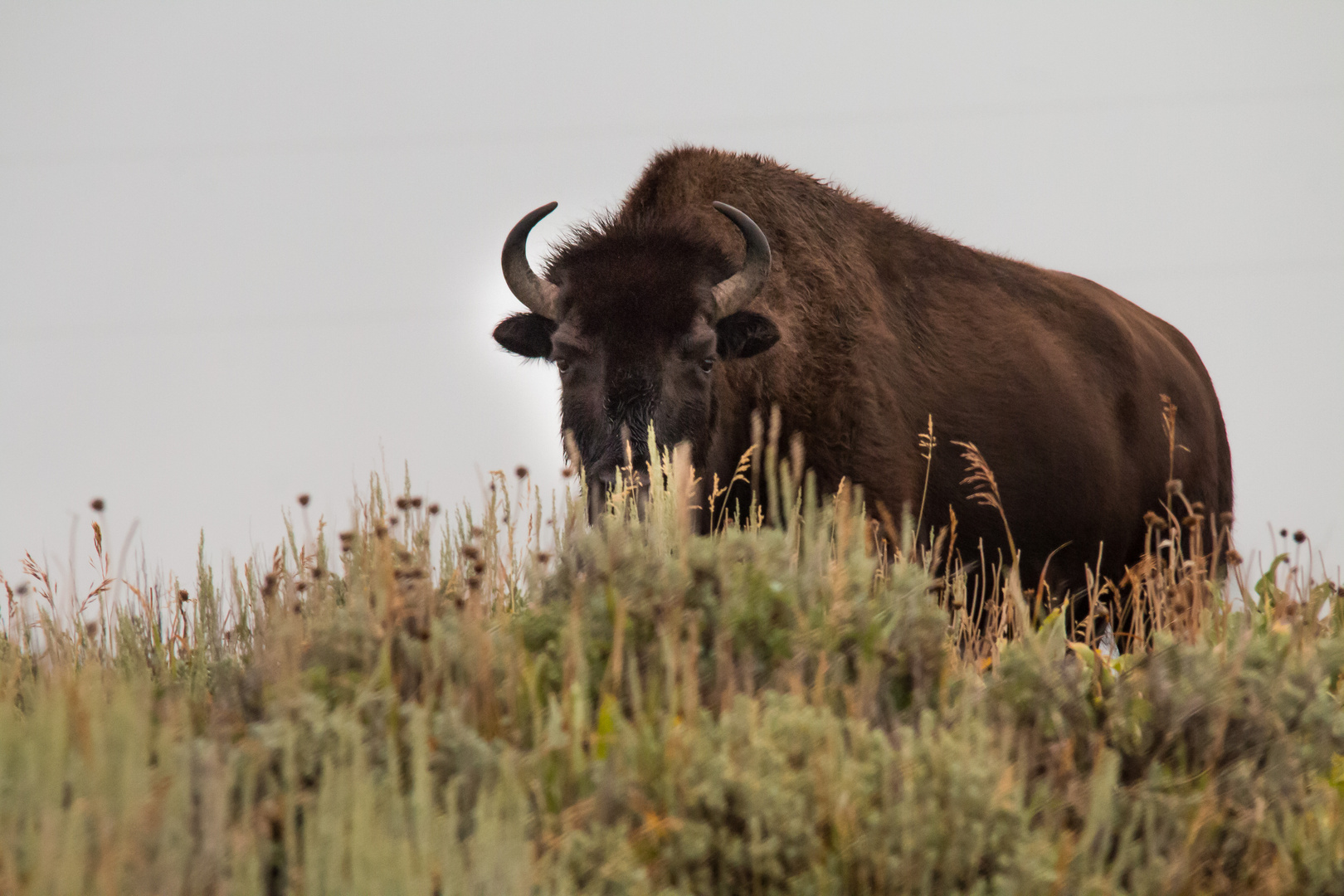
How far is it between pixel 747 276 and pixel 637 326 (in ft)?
2.66

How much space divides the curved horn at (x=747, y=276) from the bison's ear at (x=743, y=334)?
60 millimetres

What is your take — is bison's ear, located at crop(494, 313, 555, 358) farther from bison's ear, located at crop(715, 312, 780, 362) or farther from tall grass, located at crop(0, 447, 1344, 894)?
tall grass, located at crop(0, 447, 1344, 894)

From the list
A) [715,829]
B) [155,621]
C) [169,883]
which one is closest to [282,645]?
[169,883]

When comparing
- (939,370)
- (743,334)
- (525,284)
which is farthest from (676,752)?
(939,370)

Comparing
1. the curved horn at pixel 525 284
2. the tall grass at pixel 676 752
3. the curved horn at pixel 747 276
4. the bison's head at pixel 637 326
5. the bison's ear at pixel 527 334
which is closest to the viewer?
the tall grass at pixel 676 752

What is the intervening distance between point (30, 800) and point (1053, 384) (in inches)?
265

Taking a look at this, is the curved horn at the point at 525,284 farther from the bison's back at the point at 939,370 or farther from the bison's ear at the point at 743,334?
the bison's ear at the point at 743,334

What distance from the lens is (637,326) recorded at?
19.2 feet

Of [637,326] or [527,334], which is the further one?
[527,334]

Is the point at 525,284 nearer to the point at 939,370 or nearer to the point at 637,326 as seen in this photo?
the point at 637,326

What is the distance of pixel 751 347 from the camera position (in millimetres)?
6324

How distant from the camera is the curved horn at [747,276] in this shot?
20.5 ft

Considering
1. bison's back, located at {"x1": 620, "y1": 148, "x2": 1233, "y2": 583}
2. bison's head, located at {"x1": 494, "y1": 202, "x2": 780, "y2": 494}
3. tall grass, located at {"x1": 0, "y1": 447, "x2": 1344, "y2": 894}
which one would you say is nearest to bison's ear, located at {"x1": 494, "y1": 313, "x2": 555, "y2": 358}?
bison's head, located at {"x1": 494, "y1": 202, "x2": 780, "y2": 494}

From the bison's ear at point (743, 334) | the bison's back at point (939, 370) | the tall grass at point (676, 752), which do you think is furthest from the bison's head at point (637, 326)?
the tall grass at point (676, 752)
